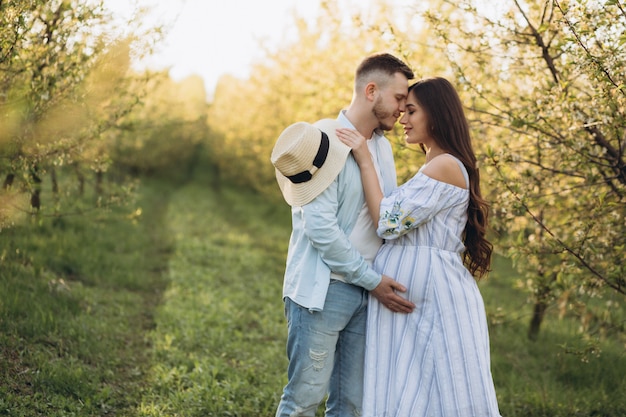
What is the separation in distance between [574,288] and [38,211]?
15.7ft

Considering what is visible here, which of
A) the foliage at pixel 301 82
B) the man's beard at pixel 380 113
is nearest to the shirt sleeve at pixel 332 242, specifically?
the man's beard at pixel 380 113

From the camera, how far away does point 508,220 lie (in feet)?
17.7

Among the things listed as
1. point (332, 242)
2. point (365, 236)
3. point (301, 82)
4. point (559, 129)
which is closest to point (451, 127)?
point (365, 236)

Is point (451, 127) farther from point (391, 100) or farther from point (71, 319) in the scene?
point (71, 319)

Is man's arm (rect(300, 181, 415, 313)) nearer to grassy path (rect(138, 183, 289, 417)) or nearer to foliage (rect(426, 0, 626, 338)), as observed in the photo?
foliage (rect(426, 0, 626, 338))

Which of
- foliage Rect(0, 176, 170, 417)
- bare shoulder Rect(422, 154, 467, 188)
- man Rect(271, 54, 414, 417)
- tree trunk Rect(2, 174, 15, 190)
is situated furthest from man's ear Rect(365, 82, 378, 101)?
tree trunk Rect(2, 174, 15, 190)

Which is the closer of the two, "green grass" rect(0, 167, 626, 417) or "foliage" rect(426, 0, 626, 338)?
"foliage" rect(426, 0, 626, 338)

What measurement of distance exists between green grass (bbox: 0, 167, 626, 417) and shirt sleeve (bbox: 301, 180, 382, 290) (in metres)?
2.20

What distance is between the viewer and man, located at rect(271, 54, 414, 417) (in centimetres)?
334

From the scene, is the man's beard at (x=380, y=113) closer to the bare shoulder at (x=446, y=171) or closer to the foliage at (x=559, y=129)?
the bare shoulder at (x=446, y=171)

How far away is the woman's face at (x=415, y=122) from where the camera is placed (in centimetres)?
361

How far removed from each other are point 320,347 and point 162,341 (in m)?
3.52

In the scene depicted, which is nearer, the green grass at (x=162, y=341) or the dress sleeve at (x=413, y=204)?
the dress sleeve at (x=413, y=204)

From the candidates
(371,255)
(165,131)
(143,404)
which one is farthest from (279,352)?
(165,131)
